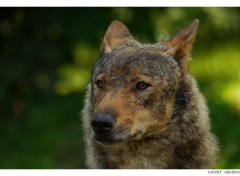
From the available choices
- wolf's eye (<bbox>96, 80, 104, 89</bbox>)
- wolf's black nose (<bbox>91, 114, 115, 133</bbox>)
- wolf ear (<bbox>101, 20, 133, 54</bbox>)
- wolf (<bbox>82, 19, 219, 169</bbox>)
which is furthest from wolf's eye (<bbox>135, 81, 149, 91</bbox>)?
wolf ear (<bbox>101, 20, 133, 54</bbox>)

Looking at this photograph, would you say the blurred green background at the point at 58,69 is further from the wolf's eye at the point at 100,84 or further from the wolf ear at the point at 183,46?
the wolf's eye at the point at 100,84

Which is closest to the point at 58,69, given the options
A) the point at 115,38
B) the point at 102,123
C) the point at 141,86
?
the point at 115,38

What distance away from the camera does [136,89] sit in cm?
555

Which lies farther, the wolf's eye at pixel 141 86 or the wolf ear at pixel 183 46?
the wolf ear at pixel 183 46

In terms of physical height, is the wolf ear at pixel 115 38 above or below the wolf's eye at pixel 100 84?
above

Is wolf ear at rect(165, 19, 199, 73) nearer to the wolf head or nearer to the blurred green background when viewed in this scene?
the wolf head

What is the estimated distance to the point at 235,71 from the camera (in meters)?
11.1

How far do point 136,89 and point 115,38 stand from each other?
0.78m

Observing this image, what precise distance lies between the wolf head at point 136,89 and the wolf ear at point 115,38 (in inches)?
4.1

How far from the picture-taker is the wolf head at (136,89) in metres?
5.33

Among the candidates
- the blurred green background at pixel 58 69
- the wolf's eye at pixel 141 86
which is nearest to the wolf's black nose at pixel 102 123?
the wolf's eye at pixel 141 86
